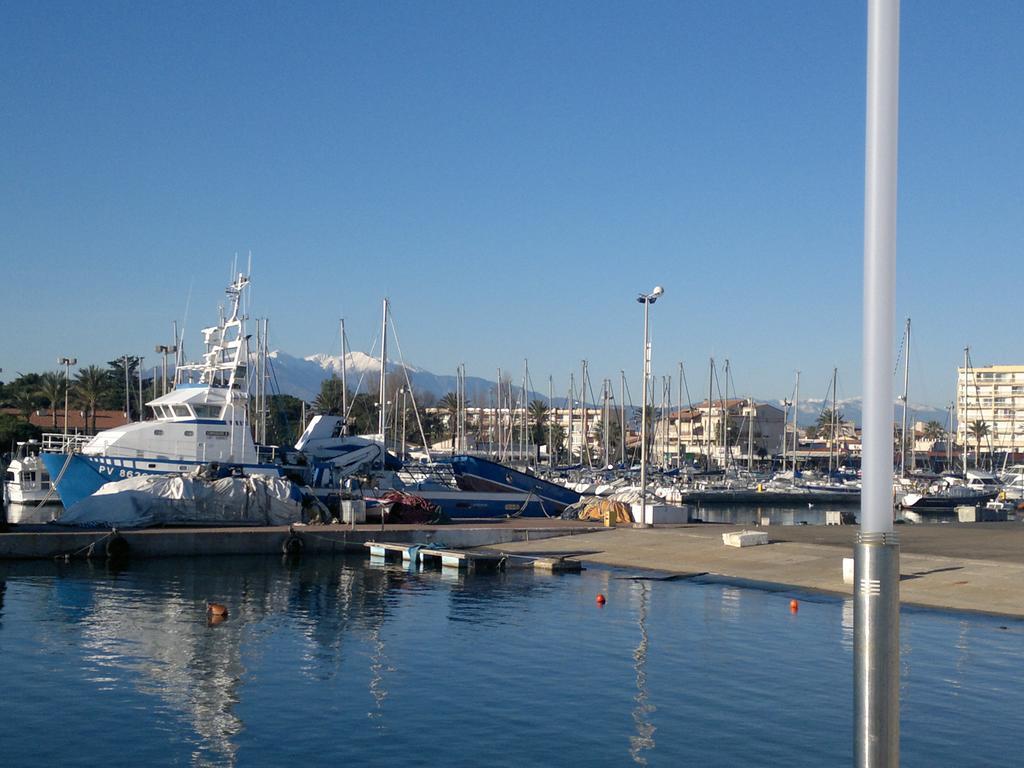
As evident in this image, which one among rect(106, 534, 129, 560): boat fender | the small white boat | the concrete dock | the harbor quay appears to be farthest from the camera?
the small white boat

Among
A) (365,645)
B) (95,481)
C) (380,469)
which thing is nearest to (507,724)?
(365,645)

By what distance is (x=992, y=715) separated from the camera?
17000mm

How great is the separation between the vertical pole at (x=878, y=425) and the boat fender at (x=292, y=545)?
112 ft

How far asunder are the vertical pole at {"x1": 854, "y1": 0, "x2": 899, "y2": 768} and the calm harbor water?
27.0ft

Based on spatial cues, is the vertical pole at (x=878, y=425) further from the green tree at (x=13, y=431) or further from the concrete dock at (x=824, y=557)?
the green tree at (x=13, y=431)

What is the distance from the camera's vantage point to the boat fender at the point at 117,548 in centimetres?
3697

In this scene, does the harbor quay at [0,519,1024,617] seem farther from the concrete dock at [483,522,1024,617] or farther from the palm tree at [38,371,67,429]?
the palm tree at [38,371,67,429]

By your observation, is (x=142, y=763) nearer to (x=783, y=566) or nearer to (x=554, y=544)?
(x=783, y=566)

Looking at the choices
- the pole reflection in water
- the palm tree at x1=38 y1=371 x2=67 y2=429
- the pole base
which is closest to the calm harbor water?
the pole reflection in water

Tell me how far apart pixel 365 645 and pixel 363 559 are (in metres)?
16.8

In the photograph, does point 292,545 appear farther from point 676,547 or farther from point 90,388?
point 90,388

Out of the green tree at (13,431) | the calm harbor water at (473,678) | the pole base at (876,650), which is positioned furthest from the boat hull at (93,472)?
the green tree at (13,431)

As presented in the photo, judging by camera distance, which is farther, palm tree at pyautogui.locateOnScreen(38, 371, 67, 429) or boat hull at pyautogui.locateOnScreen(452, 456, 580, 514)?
palm tree at pyautogui.locateOnScreen(38, 371, 67, 429)

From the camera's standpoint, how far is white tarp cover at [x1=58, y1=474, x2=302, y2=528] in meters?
40.9
